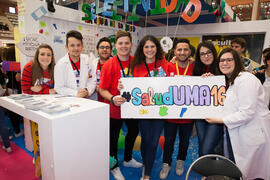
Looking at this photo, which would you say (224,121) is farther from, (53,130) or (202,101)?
(53,130)

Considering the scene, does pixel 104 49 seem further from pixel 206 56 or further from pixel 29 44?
pixel 206 56

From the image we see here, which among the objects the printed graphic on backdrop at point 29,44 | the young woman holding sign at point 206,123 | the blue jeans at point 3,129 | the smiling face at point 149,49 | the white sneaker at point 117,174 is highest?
the printed graphic on backdrop at point 29,44

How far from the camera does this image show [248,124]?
168cm

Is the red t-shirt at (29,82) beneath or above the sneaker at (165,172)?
above

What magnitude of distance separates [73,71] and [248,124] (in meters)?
2.01

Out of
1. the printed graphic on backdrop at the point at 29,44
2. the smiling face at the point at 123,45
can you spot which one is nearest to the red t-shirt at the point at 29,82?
the printed graphic on backdrop at the point at 29,44

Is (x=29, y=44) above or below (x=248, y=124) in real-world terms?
above

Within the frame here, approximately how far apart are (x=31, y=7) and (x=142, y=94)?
2.72 m

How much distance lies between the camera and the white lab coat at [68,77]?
83.9 inches

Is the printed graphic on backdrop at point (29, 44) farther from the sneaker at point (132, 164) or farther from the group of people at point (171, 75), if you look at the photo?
the sneaker at point (132, 164)

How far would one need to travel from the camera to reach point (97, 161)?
1572 mm

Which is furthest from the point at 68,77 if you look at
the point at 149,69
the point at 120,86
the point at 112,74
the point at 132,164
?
the point at 132,164

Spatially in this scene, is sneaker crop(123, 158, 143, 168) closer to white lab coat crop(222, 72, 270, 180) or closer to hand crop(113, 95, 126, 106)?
hand crop(113, 95, 126, 106)

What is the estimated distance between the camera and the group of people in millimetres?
1674
